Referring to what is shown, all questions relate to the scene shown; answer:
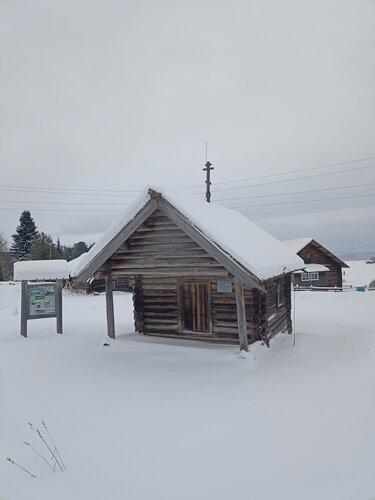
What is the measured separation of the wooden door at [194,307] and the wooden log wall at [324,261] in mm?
28762

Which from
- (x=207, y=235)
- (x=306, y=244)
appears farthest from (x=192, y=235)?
(x=306, y=244)

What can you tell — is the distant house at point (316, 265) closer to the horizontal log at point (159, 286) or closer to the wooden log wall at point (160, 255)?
the horizontal log at point (159, 286)

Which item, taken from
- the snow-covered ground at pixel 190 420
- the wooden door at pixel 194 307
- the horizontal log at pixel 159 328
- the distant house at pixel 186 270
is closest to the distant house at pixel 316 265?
the distant house at pixel 186 270

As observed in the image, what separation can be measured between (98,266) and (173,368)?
149 inches

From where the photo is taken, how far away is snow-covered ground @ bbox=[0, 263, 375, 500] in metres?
4.29

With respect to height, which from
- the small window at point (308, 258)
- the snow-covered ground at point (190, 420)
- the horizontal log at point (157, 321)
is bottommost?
the snow-covered ground at point (190, 420)

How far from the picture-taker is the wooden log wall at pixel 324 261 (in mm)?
37438

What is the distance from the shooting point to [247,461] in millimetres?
4699

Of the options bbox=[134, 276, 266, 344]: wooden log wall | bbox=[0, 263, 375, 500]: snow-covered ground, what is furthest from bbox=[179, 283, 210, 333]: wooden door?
bbox=[0, 263, 375, 500]: snow-covered ground

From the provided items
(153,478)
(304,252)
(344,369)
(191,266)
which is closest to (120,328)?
(191,266)

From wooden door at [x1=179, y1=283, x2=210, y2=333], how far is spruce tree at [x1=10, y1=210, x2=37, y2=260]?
50.8 metres

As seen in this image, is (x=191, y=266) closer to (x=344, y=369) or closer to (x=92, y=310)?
(x=344, y=369)

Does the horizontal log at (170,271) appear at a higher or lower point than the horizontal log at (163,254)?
lower

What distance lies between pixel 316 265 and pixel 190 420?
112 feet
